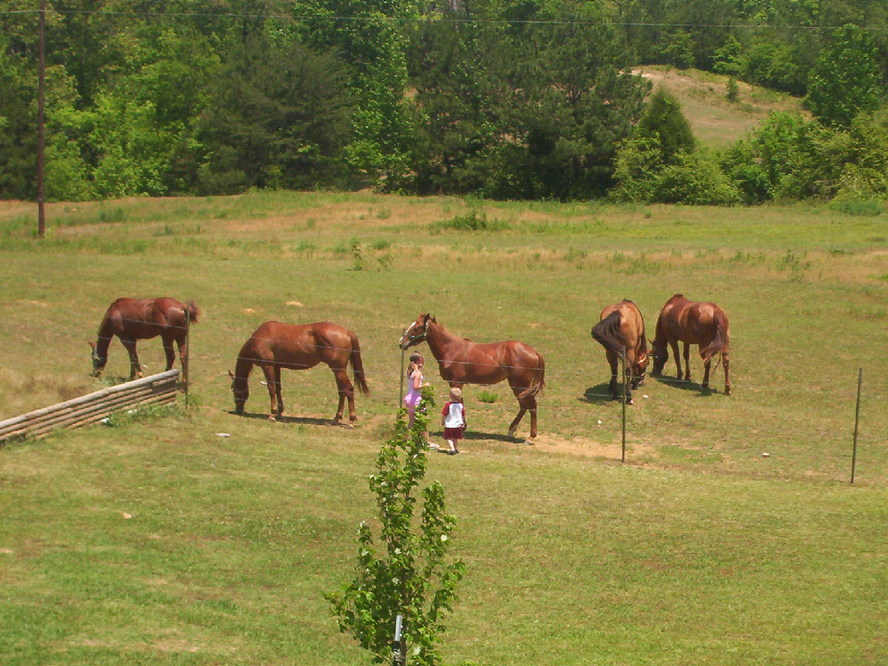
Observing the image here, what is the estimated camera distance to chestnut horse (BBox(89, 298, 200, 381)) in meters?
20.3

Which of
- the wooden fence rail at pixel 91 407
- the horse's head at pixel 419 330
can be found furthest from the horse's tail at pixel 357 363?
the wooden fence rail at pixel 91 407

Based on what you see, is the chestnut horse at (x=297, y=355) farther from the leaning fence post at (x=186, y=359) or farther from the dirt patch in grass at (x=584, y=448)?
the dirt patch in grass at (x=584, y=448)

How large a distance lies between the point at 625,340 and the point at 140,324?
903cm

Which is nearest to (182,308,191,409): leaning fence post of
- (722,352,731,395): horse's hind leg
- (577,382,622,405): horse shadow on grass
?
(577,382,622,405): horse shadow on grass

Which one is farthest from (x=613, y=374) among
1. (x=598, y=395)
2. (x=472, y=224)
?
(x=472, y=224)

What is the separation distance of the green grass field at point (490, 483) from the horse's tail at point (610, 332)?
3.51 ft

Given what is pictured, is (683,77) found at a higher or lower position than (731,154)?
higher

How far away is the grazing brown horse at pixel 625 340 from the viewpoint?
A: 2186cm

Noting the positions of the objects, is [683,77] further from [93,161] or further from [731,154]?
[93,161]

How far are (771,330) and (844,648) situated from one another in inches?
716

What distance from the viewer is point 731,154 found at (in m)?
66.8

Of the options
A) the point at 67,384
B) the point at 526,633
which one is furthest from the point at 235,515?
the point at 67,384

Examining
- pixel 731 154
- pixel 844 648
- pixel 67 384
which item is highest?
pixel 731 154

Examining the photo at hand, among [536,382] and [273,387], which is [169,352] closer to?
[273,387]
